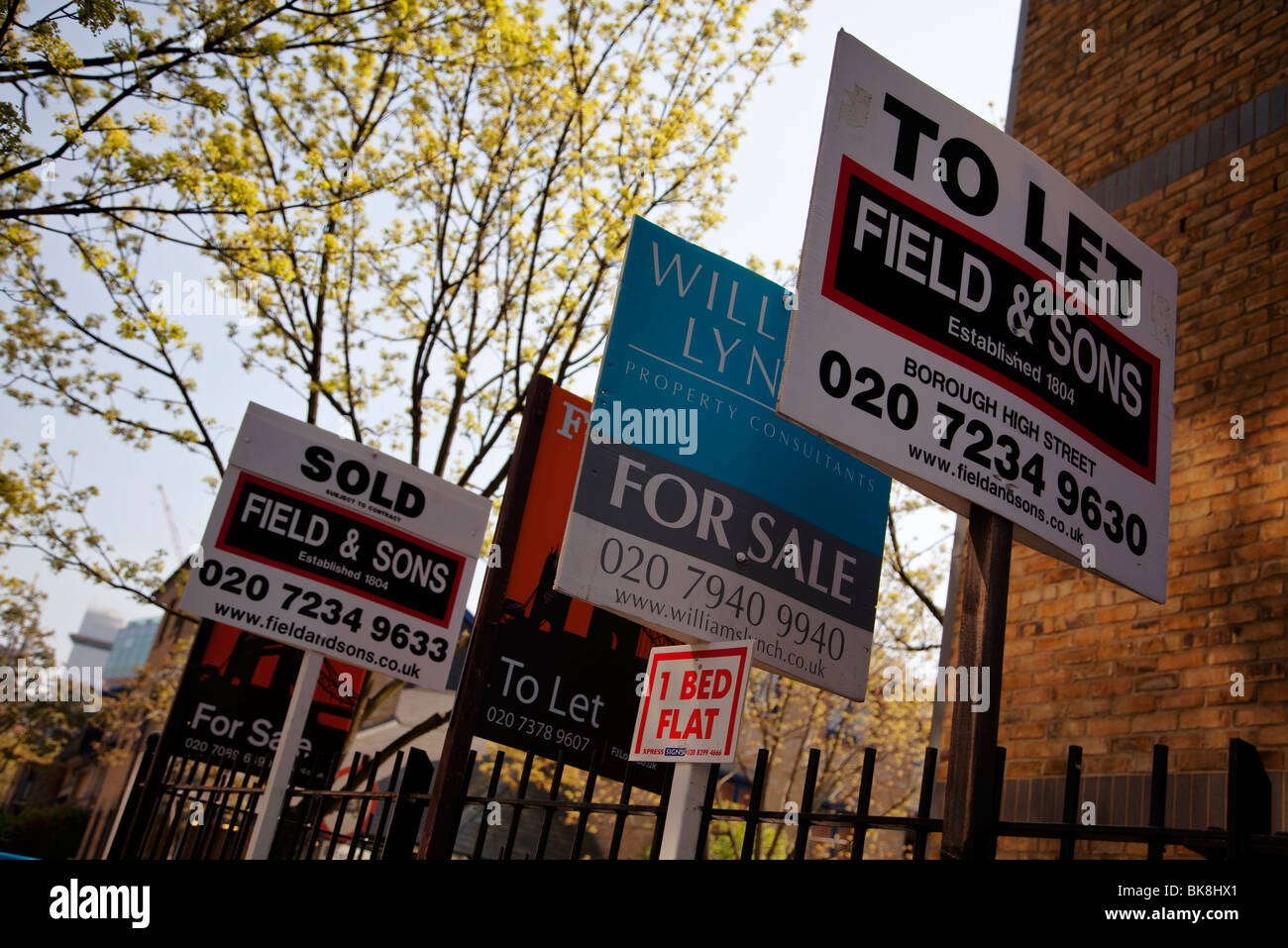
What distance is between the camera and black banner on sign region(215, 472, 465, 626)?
5523 millimetres

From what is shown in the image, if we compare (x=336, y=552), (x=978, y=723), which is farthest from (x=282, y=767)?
(x=978, y=723)

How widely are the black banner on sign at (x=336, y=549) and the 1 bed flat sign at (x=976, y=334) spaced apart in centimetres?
377

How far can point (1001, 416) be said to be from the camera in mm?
2809

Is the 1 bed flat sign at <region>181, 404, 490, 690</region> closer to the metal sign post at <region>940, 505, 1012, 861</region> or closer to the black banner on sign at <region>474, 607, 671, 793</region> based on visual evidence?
the black banner on sign at <region>474, 607, 671, 793</region>

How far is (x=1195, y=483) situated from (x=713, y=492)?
3.69m

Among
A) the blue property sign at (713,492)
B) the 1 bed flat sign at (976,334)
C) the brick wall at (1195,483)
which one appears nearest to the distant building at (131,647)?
the brick wall at (1195,483)

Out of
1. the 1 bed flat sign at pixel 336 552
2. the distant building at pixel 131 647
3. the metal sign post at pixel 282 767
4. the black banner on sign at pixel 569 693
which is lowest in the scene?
the metal sign post at pixel 282 767

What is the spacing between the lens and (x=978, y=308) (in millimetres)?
2895

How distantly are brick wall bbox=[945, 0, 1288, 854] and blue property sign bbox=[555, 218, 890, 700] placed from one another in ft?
8.22

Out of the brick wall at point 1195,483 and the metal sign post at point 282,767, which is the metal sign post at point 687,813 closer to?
the metal sign post at point 282,767
